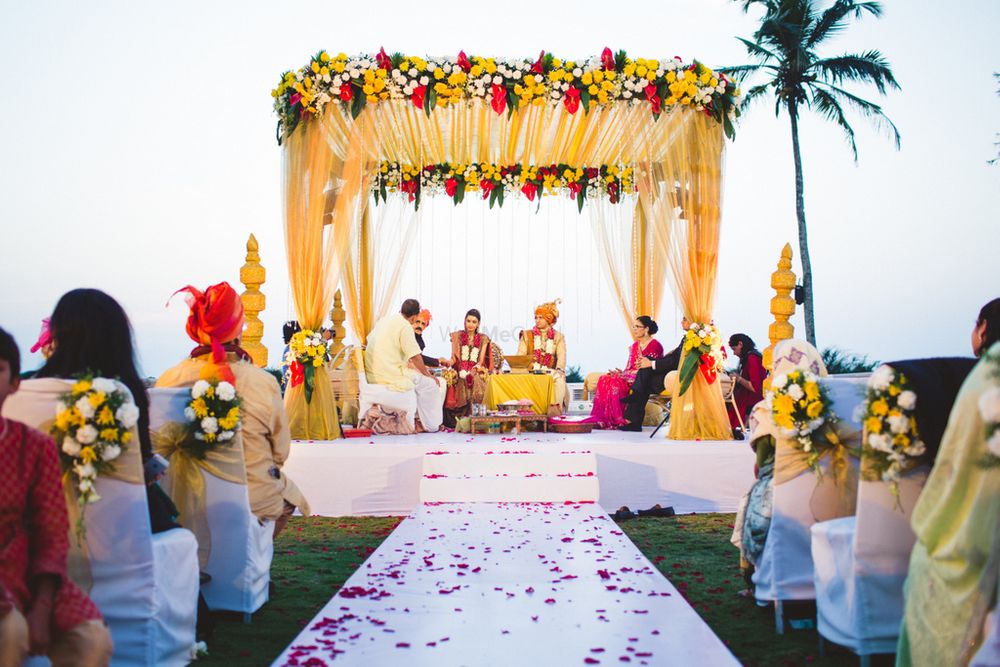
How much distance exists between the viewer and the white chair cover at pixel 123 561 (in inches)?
112

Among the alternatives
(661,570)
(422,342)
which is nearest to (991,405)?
(661,570)

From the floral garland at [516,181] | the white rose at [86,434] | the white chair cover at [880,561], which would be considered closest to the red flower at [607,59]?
the floral garland at [516,181]

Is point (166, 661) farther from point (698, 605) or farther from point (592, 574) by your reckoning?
point (698, 605)

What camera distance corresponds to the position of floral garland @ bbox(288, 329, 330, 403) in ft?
26.9

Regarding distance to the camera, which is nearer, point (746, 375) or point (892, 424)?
point (892, 424)

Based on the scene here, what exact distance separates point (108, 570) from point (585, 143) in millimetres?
8341

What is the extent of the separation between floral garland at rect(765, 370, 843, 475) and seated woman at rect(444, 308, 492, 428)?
677 centimetres

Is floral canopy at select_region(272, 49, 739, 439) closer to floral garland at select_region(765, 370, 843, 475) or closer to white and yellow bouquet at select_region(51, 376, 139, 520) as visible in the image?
floral garland at select_region(765, 370, 843, 475)

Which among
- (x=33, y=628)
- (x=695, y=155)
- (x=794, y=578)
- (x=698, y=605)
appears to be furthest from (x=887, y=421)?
(x=695, y=155)

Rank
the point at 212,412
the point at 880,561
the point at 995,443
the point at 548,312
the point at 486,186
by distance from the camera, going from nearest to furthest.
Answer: the point at 995,443 < the point at 880,561 < the point at 212,412 < the point at 486,186 < the point at 548,312

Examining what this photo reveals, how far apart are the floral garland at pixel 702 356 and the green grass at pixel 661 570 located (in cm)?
160

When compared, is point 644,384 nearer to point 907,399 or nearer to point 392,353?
point 392,353

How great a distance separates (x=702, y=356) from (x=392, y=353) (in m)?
3.18

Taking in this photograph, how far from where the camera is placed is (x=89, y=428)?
277 centimetres
